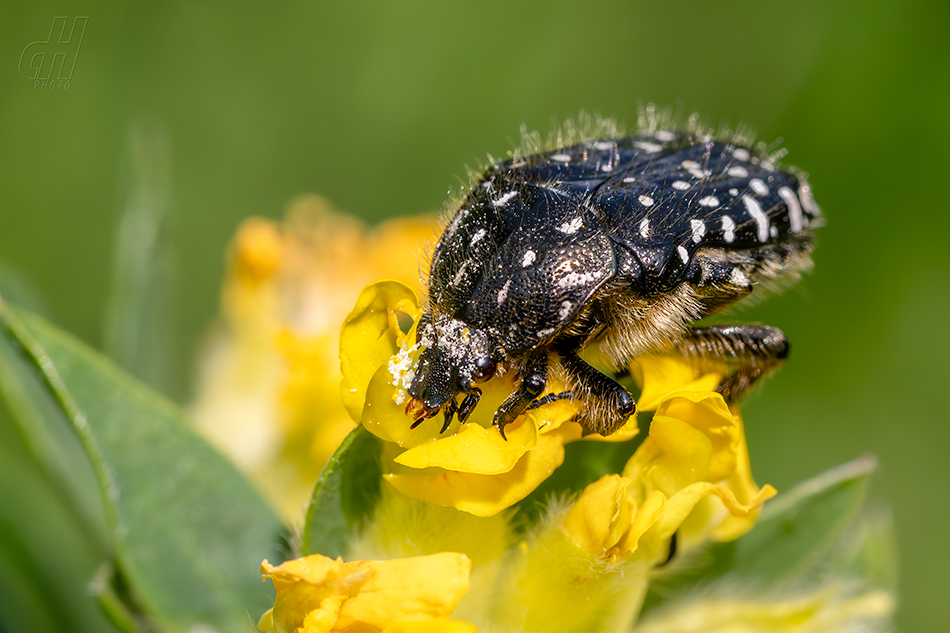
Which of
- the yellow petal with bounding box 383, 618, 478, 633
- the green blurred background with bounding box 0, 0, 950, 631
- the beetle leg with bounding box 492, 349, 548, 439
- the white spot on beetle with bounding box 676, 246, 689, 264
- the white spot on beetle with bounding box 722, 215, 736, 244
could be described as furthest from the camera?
the green blurred background with bounding box 0, 0, 950, 631

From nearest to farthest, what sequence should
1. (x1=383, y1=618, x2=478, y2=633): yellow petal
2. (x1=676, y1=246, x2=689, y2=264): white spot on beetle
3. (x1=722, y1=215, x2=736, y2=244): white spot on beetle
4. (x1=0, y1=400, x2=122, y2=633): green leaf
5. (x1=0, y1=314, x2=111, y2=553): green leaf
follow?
(x1=383, y1=618, x2=478, y2=633): yellow petal, (x1=676, y1=246, x2=689, y2=264): white spot on beetle, (x1=722, y1=215, x2=736, y2=244): white spot on beetle, (x1=0, y1=314, x2=111, y2=553): green leaf, (x1=0, y1=400, x2=122, y2=633): green leaf

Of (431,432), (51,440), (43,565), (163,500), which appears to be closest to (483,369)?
(431,432)

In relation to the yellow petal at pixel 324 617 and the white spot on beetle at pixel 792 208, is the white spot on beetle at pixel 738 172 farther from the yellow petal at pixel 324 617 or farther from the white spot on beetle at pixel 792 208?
the yellow petal at pixel 324 617

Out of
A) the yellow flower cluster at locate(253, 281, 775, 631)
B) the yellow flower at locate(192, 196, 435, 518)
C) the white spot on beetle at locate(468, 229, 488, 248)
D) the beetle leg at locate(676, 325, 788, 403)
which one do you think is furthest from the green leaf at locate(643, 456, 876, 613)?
the yellow flower at locate(192, 196, 435, 518)

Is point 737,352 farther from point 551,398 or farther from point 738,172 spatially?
point 551,398

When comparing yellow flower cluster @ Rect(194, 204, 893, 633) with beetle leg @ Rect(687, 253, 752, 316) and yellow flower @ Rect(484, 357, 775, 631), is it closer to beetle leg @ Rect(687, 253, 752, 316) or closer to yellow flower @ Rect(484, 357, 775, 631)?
yellow flower @ Rect(484, 357, 775, 631)

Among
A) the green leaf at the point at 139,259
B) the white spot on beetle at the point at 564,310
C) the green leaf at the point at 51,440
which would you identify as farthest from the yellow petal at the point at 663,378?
the green leaf at the point at 139,259

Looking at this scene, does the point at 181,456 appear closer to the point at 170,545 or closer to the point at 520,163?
the point at 170,545
